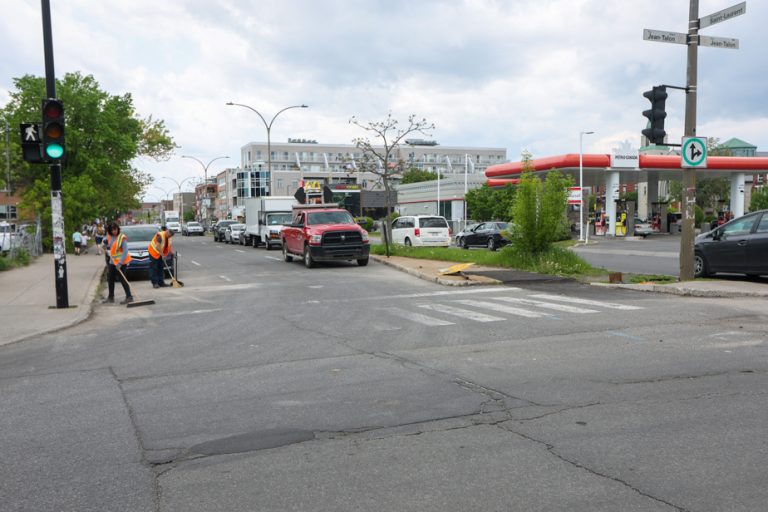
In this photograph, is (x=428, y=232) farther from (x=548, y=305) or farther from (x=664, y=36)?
(x=548, y=305)

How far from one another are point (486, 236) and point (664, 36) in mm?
19207

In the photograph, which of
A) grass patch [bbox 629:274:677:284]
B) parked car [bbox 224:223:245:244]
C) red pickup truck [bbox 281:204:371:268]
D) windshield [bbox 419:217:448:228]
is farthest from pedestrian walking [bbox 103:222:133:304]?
parked car [bbox 224:223:245:244]

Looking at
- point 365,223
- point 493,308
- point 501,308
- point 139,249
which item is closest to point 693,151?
point 501,308

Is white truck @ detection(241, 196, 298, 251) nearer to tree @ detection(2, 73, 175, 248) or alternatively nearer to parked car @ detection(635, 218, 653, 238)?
tree @ detection(2, 73, 175, 248)

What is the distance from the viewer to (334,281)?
18.3 meters

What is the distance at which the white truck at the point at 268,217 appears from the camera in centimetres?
3688

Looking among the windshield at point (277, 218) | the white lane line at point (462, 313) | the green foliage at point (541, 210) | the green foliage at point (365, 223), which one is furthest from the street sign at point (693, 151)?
the green foliage at point (365, 223)

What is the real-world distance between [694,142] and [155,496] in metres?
13.6

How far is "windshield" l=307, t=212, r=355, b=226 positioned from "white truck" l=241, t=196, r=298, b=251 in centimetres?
1172

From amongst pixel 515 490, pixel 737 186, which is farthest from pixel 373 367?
pixel 737 186

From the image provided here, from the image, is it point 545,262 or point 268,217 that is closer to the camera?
point 545,262

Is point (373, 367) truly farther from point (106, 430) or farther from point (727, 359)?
point (727, 359)

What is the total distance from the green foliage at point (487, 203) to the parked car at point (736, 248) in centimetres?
4254

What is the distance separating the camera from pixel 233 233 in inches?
1905
